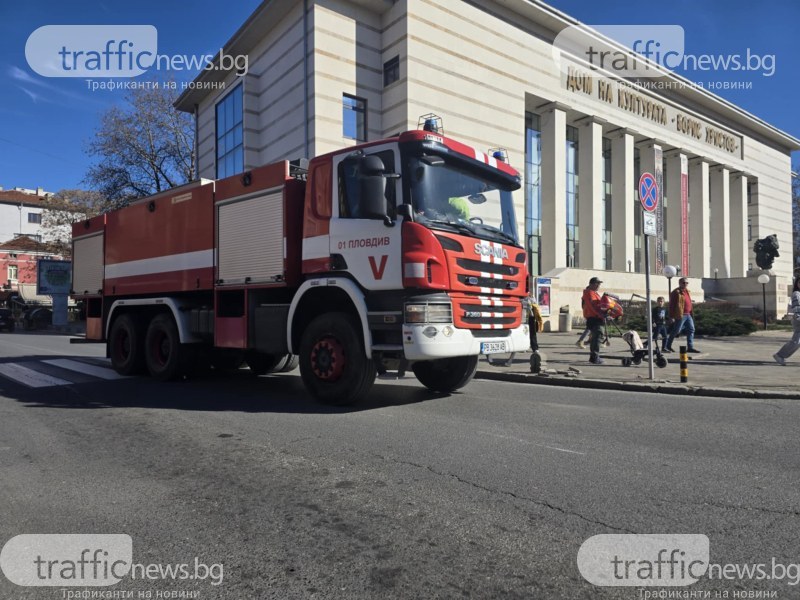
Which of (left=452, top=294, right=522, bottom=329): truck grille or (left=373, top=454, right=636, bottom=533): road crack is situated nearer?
(left=373, top=454, right=636, bottom=533): road crack

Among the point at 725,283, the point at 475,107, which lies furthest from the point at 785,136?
the point at 475,107

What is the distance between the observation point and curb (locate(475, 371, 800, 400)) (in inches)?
300

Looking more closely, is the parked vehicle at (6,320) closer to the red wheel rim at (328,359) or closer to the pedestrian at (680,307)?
the red wheel rim at (328,359)

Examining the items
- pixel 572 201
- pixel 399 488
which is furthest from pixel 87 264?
pixel 572 201

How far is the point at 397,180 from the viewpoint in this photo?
20.2 ft

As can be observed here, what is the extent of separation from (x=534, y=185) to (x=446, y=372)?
80.2 feet

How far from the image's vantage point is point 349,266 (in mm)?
6480

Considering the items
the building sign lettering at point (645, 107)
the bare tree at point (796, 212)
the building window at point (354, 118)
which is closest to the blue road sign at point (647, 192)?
the building window at point (354, 118)

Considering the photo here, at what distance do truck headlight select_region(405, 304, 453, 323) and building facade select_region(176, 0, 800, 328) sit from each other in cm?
1783

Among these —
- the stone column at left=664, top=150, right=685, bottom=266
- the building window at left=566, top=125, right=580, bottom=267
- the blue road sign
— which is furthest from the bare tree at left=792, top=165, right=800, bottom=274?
the blue road sign

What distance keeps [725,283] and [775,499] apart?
41.2 meters

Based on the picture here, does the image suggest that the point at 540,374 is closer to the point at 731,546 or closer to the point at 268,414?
the point at 268,414

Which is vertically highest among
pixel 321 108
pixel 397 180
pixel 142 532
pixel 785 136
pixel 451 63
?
Answer: pixel 785 136

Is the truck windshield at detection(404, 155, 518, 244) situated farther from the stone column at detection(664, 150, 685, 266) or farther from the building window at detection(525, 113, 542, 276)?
the stone column at detection(664, 150, 685, 266)
